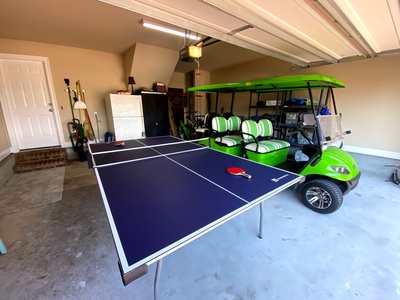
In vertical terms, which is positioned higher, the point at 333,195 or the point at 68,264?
the point at 333,195

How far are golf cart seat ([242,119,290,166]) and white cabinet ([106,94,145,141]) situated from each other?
3.32 metres

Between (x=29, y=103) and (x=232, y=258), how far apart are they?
234 inches

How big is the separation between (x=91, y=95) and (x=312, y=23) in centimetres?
554

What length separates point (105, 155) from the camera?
7.06 ft

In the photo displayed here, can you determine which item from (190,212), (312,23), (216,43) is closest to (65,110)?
(216,43)

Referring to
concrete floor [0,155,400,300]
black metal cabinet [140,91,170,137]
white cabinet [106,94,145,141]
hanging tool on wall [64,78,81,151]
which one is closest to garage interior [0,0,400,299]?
concrete floor [0,155,400,300]

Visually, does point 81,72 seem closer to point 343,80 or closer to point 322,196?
point 322,196

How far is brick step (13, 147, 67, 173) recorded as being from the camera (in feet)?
13.1

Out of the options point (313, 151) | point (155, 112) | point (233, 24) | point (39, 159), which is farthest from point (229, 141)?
point (39, 159)

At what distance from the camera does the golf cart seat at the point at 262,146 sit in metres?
2.95

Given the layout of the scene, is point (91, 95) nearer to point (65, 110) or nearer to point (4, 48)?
point (65, 110)

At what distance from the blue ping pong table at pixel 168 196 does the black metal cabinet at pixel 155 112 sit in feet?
11.3

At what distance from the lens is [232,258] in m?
1.64

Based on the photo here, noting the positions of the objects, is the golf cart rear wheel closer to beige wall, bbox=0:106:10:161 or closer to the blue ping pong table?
the blue ping pong table
